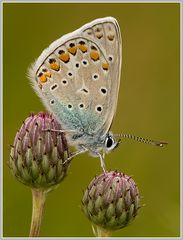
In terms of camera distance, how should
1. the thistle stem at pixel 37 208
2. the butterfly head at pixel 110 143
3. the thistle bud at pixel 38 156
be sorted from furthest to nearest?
the butterfly head at pixel 110 143 < the thistle bud at pixel 38 156 < the thistle stem at pixel 37 208

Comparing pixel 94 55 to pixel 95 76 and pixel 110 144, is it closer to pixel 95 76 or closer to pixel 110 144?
pixel 95 76

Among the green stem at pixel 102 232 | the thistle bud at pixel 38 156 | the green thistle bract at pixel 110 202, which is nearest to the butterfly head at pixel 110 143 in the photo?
the green thistle bract at pixel 110 202

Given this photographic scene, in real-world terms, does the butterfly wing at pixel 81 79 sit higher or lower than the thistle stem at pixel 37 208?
higher

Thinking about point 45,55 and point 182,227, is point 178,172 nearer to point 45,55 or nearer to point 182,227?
point 182,227

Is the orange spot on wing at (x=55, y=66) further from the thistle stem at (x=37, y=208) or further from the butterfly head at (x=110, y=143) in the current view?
the thistle stem at (x=37, y=208)

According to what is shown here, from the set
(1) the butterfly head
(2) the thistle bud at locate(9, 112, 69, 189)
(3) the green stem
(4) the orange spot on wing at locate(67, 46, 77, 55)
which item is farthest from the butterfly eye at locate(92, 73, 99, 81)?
(3) the green stem

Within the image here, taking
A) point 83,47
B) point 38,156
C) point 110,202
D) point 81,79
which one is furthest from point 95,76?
point 110,202

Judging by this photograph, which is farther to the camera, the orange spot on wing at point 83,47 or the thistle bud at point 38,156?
the orange spot on wing at point 83,47

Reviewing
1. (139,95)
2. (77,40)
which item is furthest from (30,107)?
(77,40)

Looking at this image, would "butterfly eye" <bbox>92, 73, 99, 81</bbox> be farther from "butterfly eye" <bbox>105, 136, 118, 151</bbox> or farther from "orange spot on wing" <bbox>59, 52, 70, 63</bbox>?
"butterfly eye" <bbox>105, 136, 118, 151</bbox>
